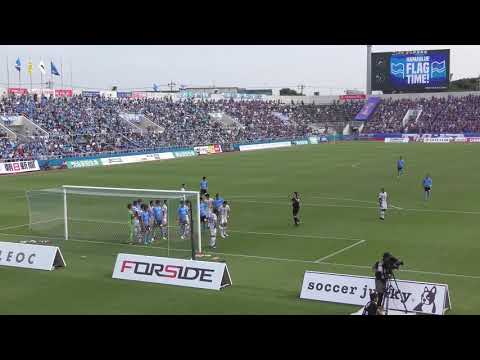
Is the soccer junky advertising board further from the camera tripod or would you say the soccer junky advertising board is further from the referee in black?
the referee in black

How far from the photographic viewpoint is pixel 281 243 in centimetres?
2194

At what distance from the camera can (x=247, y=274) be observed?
17.5 meters

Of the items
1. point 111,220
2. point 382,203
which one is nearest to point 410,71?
point 382,203

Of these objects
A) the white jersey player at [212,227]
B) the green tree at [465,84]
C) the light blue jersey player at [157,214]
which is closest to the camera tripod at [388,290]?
the white jersey player at [212,227]

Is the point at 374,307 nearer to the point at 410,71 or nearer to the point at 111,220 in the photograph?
the point at 111,220

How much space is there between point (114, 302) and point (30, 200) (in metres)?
13.7

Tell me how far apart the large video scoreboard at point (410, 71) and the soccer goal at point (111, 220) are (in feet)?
254

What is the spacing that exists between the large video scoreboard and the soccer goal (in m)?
77.4

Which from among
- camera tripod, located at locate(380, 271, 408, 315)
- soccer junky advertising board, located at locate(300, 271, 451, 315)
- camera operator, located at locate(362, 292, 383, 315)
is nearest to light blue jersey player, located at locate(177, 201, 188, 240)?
soccer junky advertising board, located at locate(300, 271, 451, 315)

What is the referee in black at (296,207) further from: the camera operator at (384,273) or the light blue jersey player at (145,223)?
the camera operator at (384,273)

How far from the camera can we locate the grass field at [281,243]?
14.8 meters
